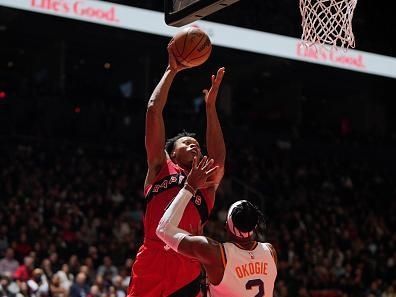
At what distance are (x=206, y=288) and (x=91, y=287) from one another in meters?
6.37

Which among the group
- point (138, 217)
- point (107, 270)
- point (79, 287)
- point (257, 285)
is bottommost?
point (138, 217)

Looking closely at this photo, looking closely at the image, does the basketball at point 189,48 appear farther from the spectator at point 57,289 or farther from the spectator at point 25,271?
the spectator at point 25,271

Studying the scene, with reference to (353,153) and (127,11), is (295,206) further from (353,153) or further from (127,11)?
(127,11)

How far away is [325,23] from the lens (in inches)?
212

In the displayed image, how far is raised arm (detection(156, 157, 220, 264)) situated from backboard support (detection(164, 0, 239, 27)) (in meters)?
1.47

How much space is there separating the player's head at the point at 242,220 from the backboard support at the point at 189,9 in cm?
150

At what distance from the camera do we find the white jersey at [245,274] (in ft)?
11.1

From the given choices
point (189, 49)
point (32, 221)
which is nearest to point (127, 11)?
point (32, 221)

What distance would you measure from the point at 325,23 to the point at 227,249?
8.42 ft

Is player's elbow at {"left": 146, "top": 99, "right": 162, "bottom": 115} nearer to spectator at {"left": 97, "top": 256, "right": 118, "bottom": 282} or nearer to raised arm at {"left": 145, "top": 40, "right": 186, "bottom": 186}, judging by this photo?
raised arm at {"left": 145, "top": 40, "right": 186, "bottom": 186}

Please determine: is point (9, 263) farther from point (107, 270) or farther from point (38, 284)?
point (107, 270)

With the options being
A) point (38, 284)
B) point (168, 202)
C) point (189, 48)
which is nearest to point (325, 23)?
point (189, 48)

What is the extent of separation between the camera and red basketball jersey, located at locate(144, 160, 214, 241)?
3.83 meters

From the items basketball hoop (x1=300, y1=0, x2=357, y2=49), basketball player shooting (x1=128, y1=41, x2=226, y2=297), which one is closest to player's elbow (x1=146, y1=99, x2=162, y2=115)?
basketball player shooting (x1=128, y1=41, x2=226, y2=297)
